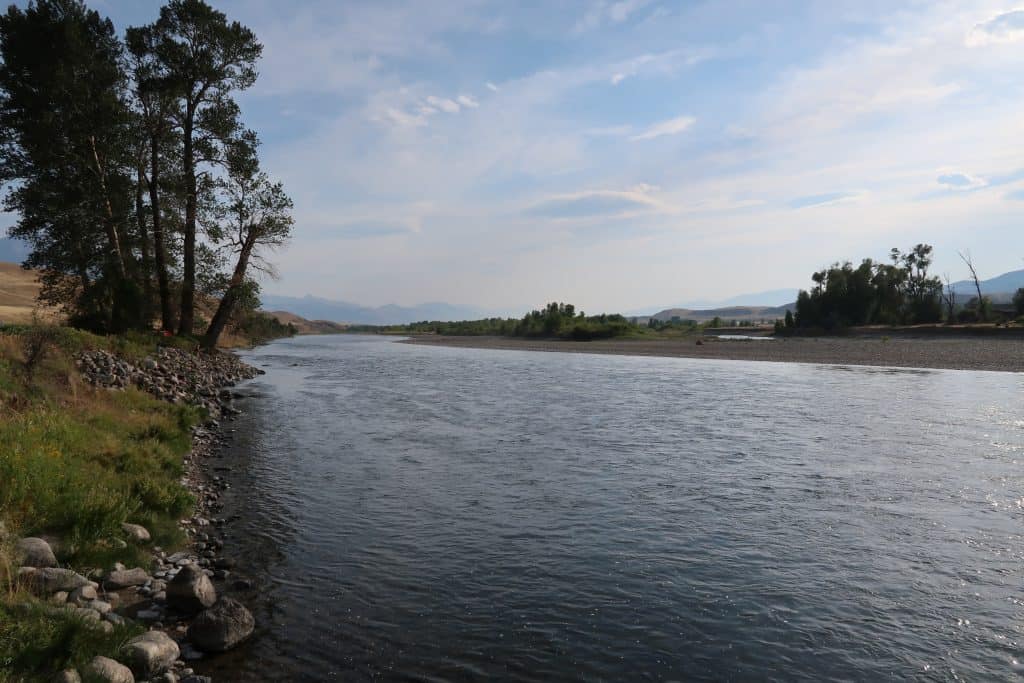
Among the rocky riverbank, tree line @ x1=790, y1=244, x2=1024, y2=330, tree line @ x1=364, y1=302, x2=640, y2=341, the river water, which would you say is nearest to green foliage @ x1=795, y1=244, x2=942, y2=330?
tree line @ x1=790, y1=244, x2=1024, y2=330

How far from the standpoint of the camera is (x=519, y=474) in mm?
17344

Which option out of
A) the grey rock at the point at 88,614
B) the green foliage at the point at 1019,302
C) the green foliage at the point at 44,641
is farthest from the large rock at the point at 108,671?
the green foliage at the point at 1019,302

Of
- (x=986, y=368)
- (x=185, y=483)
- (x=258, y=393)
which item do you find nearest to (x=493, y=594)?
(x=185, y=483)

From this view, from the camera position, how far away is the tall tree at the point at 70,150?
3019cm

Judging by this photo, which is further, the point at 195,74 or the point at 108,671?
the point at 195,74

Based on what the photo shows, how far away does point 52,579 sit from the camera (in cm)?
811

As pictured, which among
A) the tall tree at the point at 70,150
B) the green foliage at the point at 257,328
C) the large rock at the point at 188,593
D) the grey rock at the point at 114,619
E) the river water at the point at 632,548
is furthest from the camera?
the green foliage at the point at 257,328

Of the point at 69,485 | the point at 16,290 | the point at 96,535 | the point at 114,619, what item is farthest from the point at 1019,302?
the point at 16,290

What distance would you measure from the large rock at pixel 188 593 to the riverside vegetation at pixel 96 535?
20mm

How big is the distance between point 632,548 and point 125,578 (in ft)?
28.9

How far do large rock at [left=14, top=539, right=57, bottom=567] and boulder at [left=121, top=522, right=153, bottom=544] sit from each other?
68.0 inches

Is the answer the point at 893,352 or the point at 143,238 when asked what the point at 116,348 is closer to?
the point at 143,238

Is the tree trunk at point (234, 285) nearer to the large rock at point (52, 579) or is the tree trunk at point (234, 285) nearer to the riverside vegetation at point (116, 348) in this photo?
the riverside vegetation at point (116, 348)

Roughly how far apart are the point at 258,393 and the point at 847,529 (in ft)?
106
